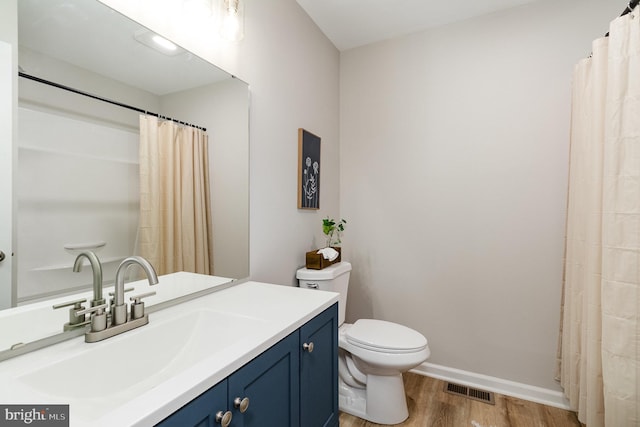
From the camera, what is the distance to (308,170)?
1.99 metres

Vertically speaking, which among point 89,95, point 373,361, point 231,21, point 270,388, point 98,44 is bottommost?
point 373,361

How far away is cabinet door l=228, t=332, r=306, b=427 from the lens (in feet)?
2.47

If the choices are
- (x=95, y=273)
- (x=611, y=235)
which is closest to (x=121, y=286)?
(x=95, y=273)

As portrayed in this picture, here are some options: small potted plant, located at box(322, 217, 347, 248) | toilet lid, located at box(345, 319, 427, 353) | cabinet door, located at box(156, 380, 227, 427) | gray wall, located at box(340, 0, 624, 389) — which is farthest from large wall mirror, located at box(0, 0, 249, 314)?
gray wall, located at box(340, 0, 624, 389)

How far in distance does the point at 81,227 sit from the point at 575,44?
262 cm

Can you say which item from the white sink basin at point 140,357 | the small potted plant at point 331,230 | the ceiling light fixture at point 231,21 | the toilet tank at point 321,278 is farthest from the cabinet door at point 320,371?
the ceiling light fixture at point 231,21

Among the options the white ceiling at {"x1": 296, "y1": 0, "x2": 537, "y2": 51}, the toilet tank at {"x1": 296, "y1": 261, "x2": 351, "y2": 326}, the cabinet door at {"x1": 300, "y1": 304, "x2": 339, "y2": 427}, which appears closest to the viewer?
the cabinet door at {"x1": 300, "y1": 304, "x2": 339, "y2": 427}

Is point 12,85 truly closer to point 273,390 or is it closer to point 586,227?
point 273,390

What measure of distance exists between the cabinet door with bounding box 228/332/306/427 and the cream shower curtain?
1.25 meters

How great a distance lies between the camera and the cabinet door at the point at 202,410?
585 millimetres

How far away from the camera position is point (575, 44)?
1803 millimetres

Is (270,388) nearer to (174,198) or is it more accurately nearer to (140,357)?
(140,357)

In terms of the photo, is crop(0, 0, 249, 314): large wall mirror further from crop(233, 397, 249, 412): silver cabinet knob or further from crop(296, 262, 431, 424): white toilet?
crop(296, 262, 431, 424): white toilet

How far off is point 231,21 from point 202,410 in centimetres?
143
